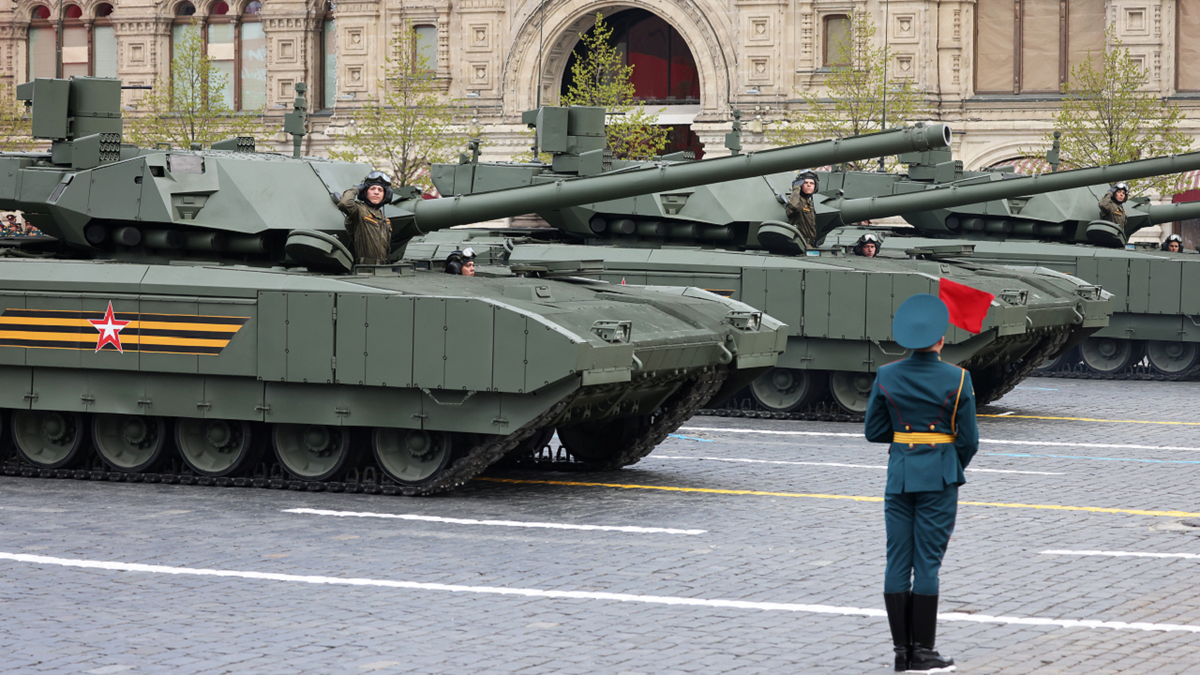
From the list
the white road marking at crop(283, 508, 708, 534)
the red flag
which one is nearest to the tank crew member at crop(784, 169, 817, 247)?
the white road marking at crop(283, 508, 708, 534)

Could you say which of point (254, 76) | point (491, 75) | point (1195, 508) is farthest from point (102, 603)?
point (254, 76)

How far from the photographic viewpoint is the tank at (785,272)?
60.5 ft

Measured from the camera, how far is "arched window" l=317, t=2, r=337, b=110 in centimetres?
4938

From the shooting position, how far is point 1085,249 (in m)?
24.7

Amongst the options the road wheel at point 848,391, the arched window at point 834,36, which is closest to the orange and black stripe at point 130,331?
the road wheel at point 848,391

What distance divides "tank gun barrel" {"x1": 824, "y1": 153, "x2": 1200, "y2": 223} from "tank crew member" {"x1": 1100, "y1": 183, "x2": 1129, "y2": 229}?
4620mm

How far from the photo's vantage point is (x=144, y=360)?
13344mm

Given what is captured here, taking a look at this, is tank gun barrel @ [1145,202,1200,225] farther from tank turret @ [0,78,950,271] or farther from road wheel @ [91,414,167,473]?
road wheel @ [91,414,167,473]

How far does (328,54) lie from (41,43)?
9894mm

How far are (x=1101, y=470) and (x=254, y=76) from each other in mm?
39505

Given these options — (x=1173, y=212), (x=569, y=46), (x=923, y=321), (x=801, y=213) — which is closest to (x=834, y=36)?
(x=569, y=46)

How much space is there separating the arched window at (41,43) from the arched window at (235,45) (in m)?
4.52

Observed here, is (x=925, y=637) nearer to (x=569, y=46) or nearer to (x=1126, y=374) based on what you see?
(x=1126, y=374)

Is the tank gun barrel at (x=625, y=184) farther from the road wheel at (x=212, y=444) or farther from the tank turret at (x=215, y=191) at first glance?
the road wheel at (x=212, y=444)
